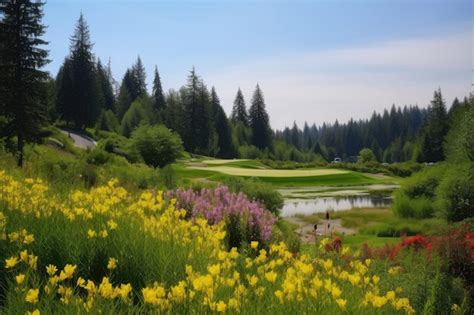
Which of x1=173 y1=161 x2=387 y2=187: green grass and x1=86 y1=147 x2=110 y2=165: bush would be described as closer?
x1=86 y1=147 x2=110 y2=165: bush

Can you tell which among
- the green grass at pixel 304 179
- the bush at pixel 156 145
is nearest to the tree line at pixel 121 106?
the bush at pixel 156 145

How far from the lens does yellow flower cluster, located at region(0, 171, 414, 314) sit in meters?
2.62

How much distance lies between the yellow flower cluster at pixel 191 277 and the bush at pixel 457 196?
12452 mm

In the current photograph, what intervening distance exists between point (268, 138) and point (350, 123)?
79.5 m

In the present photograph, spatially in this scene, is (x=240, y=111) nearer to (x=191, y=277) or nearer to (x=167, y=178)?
(x=167, y=178)

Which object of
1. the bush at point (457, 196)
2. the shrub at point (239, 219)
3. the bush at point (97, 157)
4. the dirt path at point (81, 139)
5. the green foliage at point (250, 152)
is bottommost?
the bush at point (457, 196)

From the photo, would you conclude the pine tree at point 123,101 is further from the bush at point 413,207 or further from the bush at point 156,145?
the bush at point 413,207

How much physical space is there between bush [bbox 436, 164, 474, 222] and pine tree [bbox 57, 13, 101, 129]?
55224 mm

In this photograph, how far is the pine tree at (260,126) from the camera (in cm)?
8844

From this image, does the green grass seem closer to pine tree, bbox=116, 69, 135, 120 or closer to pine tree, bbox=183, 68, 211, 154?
pine tree, bbox=183, 68, 211, 154

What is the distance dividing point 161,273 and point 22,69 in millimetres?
26594

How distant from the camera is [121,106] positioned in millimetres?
84938

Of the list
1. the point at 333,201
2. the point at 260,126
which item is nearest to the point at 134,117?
the point at 260,126

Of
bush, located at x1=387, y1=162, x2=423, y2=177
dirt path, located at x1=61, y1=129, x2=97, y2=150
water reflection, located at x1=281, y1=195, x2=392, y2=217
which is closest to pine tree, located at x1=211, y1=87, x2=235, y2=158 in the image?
dirt path, located at x1=61, y1=129, x2=97, y2=150
